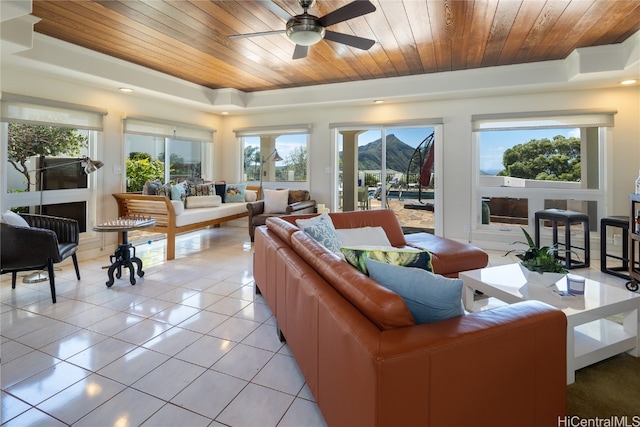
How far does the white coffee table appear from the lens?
5.86 ft

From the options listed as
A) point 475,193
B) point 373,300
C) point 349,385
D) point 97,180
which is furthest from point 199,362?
point 475,193

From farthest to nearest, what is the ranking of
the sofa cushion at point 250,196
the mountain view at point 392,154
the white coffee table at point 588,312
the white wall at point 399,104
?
the sofa cushion at point 250,196, the mountain view at point 392,154, the white wall at point 399,104, the white coffee table at point 588,312

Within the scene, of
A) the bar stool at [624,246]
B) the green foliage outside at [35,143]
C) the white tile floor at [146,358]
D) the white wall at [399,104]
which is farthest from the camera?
the white wall at [399,104]

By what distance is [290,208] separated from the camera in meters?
5.08

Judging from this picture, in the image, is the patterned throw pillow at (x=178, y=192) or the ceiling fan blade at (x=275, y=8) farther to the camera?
the patterned throw pillow at (x=178, y=192)

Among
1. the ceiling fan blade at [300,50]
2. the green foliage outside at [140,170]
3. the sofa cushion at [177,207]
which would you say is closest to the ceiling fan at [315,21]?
the ceiling fan blade at [300,50]

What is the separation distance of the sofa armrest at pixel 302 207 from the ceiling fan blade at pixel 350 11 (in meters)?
2.94

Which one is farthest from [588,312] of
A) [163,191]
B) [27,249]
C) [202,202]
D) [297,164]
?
[297,164]

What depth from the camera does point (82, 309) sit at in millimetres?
2709

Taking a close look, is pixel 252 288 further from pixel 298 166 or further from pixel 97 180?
pixel 298 166

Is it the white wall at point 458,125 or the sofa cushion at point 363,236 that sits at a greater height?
the white wall at point 458,125

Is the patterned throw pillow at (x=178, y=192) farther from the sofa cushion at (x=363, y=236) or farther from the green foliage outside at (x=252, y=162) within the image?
the sofa cushion at (x=363, y=236)

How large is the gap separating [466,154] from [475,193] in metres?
0.61

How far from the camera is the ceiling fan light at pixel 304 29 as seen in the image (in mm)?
2512
